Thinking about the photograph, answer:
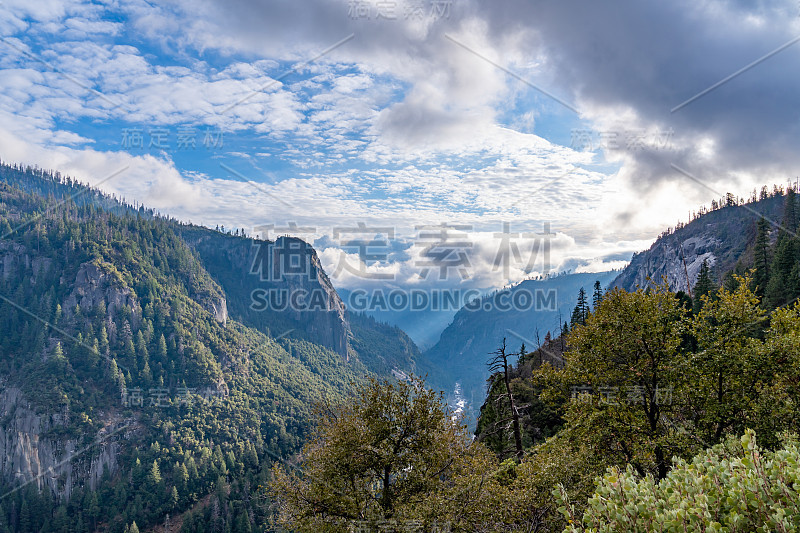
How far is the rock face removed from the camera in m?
166

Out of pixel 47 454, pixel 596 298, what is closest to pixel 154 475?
pixel 47 454

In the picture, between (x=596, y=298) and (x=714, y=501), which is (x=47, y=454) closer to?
(x=596, y=298)

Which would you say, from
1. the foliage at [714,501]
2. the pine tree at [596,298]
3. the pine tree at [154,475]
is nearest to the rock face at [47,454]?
the pine tree at [154,475]

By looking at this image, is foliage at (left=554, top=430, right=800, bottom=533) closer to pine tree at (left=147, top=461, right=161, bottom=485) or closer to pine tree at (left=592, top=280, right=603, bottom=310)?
pine tree at (left=592, top=280, right=603, bottom=310)

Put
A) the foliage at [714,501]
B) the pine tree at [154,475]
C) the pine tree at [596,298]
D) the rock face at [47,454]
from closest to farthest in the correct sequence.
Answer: the foliage at [714,501] < the pine tree at [596,298] < the pine tree at [154,475] < the rock face at [47,454]

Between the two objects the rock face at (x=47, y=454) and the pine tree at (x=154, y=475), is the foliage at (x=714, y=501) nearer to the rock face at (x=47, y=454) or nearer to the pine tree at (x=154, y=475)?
the pine tree at (x=154, y=475)

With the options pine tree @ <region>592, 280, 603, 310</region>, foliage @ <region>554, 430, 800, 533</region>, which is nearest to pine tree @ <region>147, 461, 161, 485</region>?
pine tree @ <region>592, 280, 603, 310</region>

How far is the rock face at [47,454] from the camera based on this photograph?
166 metres

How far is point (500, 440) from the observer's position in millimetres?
41031

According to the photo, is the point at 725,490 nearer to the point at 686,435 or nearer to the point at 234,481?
the point at 686,435

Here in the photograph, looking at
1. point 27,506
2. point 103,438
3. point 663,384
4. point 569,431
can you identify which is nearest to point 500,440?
point 569,431

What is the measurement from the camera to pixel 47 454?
17288 cm

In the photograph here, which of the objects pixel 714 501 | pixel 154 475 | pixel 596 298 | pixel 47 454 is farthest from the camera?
pixel 47 454

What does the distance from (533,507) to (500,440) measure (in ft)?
81.2
